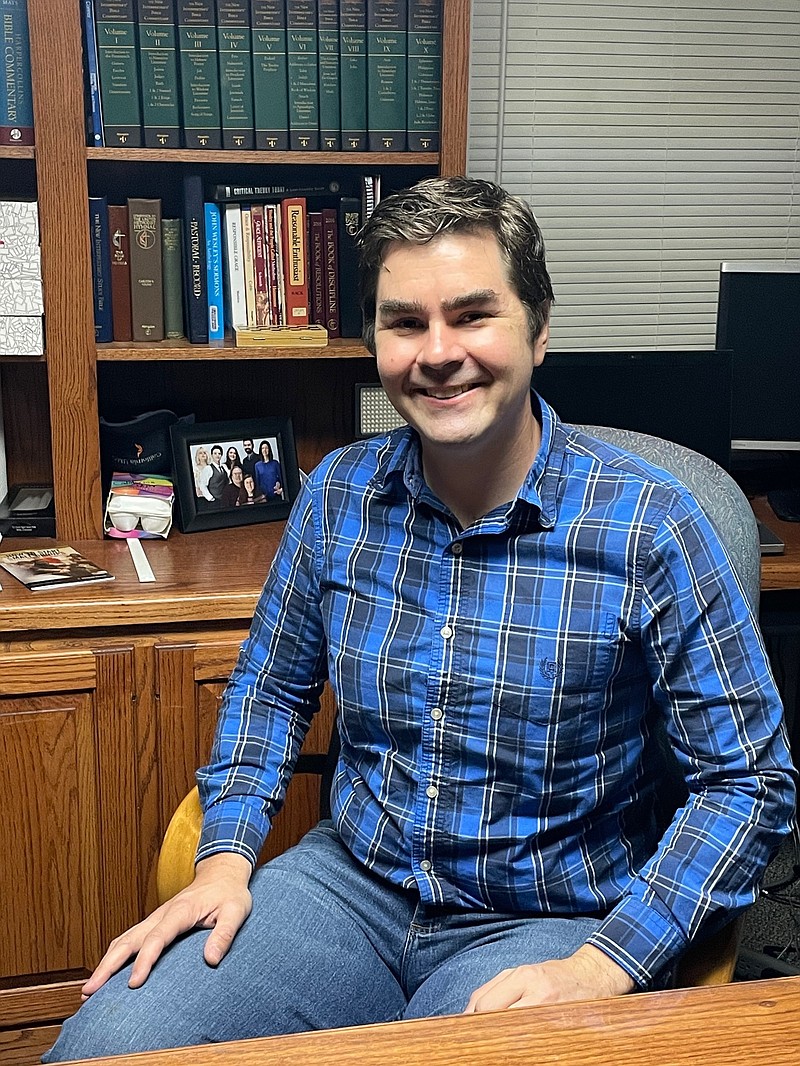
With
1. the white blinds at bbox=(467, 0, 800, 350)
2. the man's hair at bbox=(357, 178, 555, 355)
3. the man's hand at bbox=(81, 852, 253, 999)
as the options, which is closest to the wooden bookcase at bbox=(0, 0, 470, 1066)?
the white blinds at bbox=(467, 0, 800, 350)

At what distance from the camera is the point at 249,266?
2.22 m

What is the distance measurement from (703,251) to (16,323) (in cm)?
158

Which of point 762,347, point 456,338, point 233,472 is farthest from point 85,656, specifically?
point 762,347

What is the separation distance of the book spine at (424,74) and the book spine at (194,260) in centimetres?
41

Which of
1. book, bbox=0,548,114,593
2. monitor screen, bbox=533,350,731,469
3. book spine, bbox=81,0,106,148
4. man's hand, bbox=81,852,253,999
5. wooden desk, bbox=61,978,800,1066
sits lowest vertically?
man's hand, bbox=81,852,253,999

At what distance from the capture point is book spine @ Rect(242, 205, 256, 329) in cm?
221

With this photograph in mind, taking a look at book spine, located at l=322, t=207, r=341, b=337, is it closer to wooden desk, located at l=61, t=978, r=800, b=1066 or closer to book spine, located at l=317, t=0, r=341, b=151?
book spine, located at l=317, t=0, r=341, b=151

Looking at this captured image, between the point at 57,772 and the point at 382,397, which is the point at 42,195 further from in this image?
the point at 57,772

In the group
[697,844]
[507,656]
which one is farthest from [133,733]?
[697,844]

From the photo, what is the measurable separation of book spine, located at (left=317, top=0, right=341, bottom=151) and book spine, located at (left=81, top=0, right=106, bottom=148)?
15.4 inches

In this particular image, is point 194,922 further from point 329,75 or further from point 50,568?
point 329,75

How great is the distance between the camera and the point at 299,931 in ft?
4.36

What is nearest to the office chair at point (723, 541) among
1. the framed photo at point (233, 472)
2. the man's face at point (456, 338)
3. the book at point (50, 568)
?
the man's face at point (456, 338)

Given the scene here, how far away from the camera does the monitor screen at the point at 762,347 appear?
2375 millimetres
